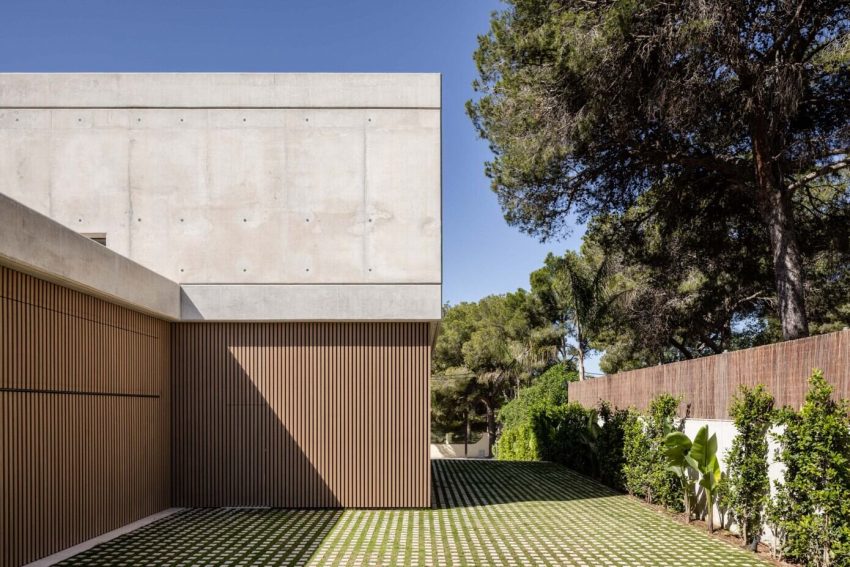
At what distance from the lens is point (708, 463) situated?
30.9 ft

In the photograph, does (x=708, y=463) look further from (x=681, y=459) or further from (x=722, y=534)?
(x=722, y=534)

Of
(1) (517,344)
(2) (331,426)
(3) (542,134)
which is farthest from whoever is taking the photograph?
(1) (517,344)

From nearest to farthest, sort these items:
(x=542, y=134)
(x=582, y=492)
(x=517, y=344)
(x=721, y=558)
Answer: (x=721, y=558), (x=542, y=134), (x=582, y=492), (x=517, y=344)

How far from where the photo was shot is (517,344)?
32.6 meters

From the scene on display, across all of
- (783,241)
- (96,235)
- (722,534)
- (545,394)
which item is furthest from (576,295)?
(96,235)

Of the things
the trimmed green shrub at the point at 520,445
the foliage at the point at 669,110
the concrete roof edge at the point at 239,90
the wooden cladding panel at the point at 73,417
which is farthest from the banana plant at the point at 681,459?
the trimmed green shrub at the point at 520,445

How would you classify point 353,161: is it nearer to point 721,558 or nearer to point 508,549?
point 508,549

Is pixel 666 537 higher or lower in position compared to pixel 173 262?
lower

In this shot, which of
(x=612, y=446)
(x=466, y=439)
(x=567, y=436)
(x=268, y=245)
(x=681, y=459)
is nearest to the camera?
(x=681, y=459)

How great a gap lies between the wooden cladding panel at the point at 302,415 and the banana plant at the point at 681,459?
369 centimetres

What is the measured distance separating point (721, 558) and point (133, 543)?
7.01m

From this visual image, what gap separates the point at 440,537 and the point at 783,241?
8185 millimetres

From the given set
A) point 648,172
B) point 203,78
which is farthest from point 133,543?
point 648,172

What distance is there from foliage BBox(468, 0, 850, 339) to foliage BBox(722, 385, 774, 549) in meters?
4.84
